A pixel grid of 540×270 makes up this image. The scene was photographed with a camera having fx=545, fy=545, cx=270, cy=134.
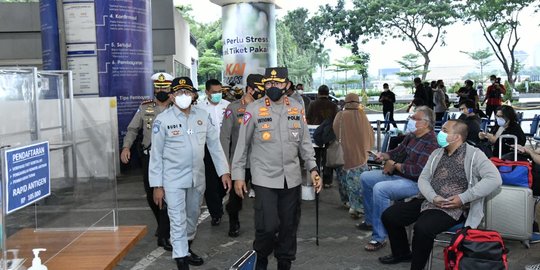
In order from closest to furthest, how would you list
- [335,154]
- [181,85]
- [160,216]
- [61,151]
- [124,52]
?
1. [61,151]
2. [181,85]
3. [160,216]
4. [335,154]
5. [124,52]

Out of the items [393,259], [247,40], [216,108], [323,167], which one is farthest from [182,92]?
[247,40]

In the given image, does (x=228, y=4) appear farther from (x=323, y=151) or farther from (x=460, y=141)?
(x=460, y=141)

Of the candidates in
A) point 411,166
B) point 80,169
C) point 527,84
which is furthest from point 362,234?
point 527,84

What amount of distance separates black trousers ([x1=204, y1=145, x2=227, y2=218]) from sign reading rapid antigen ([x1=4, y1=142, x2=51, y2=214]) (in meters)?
2.88

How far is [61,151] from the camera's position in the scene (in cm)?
296

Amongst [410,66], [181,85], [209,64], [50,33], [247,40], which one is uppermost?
[209,64]

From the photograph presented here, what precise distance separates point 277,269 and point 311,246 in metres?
0.87

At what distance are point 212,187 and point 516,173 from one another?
9.28ft

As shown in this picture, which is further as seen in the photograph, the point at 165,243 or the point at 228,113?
the point at 228,113

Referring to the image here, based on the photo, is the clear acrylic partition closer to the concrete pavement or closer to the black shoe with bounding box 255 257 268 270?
the black shoe with bounding box 255 257 268 270

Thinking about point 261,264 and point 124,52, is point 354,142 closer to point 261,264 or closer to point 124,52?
point 261,264

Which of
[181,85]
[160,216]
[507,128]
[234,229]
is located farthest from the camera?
[507,128]

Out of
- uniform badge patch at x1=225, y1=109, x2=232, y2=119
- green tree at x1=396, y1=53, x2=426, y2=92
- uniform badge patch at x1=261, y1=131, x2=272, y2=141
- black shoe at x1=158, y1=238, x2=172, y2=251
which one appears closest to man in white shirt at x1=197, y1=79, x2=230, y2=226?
uniform badge patch at x1=225, y1=109, x2=232, y2=119

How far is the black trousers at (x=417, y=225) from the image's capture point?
3994 mm
